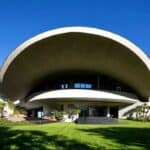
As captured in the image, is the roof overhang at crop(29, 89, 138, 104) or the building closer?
the building

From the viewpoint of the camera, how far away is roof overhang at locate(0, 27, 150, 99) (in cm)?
2950

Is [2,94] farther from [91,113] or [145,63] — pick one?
[145,63]

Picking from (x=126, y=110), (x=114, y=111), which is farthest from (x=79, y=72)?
(x=126, y=110)

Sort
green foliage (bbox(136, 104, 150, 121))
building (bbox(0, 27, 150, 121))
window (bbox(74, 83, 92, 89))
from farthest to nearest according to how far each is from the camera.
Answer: window (bbox(74, 83, 92, 89))
green foliage (bbox(136, 104, 150, 121))
building (bbox(0, 27, 150, 121))

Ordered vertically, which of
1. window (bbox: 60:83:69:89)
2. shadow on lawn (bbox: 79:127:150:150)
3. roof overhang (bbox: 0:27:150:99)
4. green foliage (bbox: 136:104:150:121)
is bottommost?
shadow on lawn (bbox: 79:127:150:150)

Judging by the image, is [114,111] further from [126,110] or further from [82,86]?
[82,86]

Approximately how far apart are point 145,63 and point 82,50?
7.04 metres

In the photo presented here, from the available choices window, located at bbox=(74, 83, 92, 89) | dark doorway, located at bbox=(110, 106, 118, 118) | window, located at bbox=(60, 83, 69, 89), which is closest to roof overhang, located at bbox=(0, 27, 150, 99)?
window, located at bbox=(60, 83, 69, 89)

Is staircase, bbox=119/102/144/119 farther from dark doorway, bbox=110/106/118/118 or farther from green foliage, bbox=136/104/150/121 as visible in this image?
green foliage, bbox=136/104/150/121

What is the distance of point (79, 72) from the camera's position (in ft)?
133

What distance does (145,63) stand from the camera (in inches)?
1293

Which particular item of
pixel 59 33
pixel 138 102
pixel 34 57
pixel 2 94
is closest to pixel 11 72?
pixel 34 57

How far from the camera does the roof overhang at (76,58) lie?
29.5 m

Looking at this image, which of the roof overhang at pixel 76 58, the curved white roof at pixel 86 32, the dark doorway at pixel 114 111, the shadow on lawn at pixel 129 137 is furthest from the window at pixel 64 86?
the shadow on lawn at pixel 129 137
